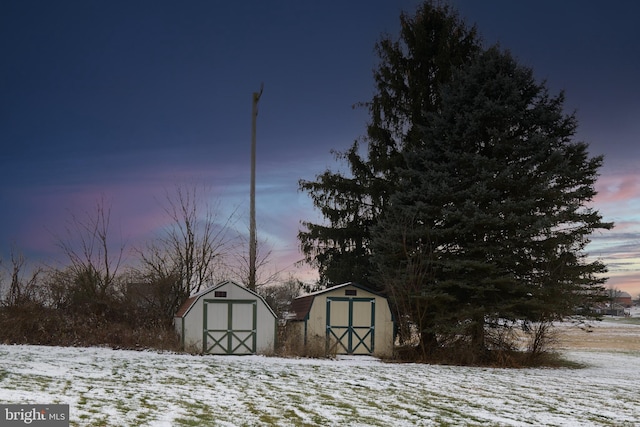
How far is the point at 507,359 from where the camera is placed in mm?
22031

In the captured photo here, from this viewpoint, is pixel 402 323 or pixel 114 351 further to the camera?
pixel 402 323

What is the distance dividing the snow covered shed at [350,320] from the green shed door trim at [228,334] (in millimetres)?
1746

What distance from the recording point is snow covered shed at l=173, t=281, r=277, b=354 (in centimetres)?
2236

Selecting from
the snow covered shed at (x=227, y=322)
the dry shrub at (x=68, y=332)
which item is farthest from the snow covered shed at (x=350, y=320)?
the dry shrub at (x=68, y=332)

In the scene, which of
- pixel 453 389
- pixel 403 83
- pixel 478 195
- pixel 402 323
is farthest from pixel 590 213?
pixel 453 389

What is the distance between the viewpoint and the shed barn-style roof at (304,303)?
77.6 feet

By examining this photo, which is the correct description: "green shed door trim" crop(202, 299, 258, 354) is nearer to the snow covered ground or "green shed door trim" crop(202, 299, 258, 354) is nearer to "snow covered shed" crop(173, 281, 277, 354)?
"snow covered shed" crop(173, 281, 277, 354)

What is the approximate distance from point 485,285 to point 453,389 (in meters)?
8.13

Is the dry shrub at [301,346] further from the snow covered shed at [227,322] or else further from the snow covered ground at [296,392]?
the snow covered ground at [296,392]

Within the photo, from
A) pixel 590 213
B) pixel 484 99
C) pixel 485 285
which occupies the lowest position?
pixel 485 285

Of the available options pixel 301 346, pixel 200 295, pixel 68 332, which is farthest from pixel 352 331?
pixel 68 332

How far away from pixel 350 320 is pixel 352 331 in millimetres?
419

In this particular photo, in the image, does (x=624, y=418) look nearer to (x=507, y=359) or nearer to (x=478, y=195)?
(x=507, y=359)

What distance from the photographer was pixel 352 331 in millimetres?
23797
